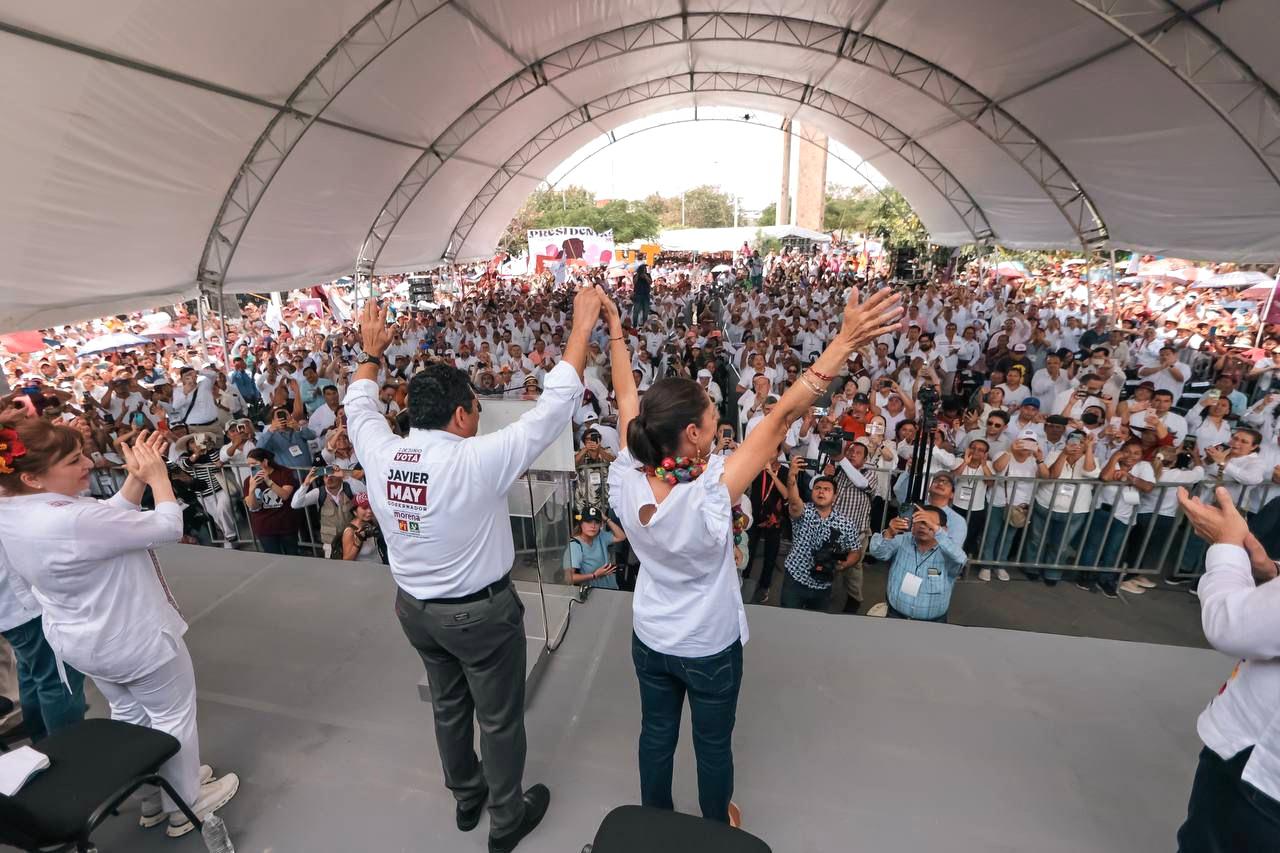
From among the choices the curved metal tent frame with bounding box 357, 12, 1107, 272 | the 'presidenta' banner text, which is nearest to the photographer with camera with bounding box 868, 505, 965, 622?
the curved metal tent frame with bounding box 357, 12, 1107, 272

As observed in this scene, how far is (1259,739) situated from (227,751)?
3.66 meters

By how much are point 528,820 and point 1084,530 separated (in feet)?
15.6

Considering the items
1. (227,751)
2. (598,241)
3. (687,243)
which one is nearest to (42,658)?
(227,751)

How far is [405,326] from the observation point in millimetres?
12844

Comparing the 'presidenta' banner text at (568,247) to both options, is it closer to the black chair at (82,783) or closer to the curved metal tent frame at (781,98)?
the curved metal tent frame at (781,98)

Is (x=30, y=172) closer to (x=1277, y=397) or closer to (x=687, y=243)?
(x=1277, y=397)

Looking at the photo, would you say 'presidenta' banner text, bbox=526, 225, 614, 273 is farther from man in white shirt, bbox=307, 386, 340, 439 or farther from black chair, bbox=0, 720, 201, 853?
black chair, bbox=0, 720, 201, 853

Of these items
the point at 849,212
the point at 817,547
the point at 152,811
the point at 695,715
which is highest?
the point at 849,212

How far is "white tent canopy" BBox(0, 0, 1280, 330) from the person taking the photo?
6.45m

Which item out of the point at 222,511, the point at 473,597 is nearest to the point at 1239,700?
the point at 473,597

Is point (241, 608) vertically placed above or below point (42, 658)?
below

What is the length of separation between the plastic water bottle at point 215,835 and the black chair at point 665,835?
150 cm

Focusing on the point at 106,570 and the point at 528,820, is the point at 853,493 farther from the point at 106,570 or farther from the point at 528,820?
the point at 106,570

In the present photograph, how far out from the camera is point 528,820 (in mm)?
2201
